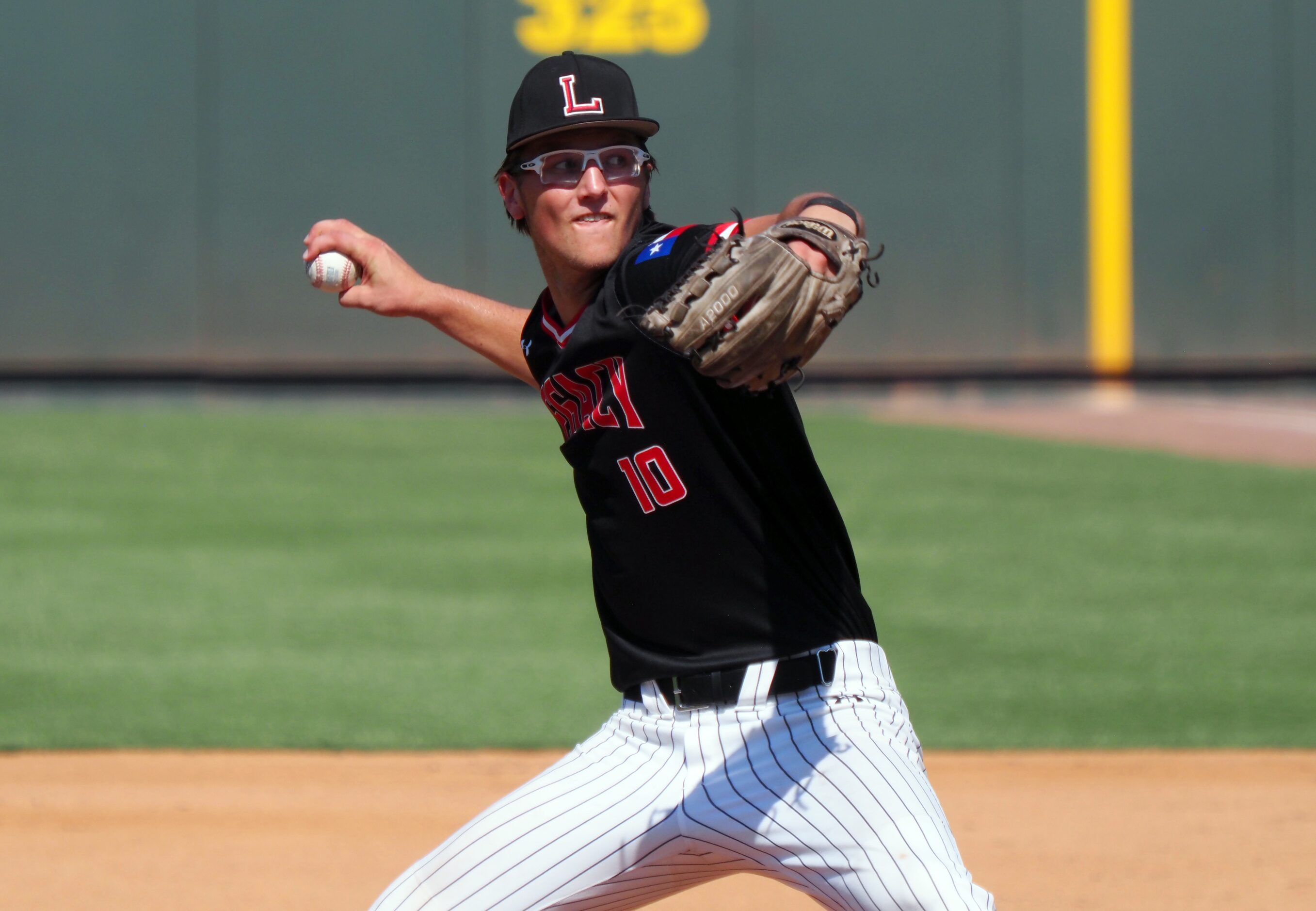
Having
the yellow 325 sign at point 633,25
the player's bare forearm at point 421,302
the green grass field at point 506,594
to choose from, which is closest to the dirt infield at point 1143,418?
the green grass field at point 506,594

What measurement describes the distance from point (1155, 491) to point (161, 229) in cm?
899

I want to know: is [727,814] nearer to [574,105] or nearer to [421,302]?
[574,105]

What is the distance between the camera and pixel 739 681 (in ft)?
7.30

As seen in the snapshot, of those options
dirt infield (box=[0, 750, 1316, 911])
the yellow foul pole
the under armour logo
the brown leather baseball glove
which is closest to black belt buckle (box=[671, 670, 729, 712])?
the brown leather baseball glove

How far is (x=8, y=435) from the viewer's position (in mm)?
11664

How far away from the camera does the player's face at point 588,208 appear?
7.46 ft

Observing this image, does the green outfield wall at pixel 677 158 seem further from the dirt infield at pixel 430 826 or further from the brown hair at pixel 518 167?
the brown hair at pixel 518 167

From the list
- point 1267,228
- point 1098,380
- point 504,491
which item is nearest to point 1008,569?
point 504,491

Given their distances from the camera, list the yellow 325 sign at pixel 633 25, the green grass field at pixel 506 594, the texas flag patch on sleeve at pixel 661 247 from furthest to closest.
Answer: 1. the yellow 325 sign at pixel 633 25
2. the green grass field at pixel 506 594
3. the texas flag patch on sleeve at pixel 661 247

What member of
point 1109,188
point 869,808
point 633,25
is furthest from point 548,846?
point 1109,188

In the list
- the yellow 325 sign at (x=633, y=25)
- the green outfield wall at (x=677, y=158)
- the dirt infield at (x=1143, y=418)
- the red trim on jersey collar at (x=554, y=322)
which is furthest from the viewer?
the yellow 325 sign at (x=633, y=25)

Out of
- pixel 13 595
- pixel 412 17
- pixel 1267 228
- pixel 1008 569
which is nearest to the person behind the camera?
pixel 13 595

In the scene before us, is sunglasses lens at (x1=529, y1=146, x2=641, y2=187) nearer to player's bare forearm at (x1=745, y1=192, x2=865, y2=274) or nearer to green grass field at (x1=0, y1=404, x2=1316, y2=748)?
player's bare forearm at (x1=745, y1=192, x2=865, y2=274)

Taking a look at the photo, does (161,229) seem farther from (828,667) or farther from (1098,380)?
(828,667)
